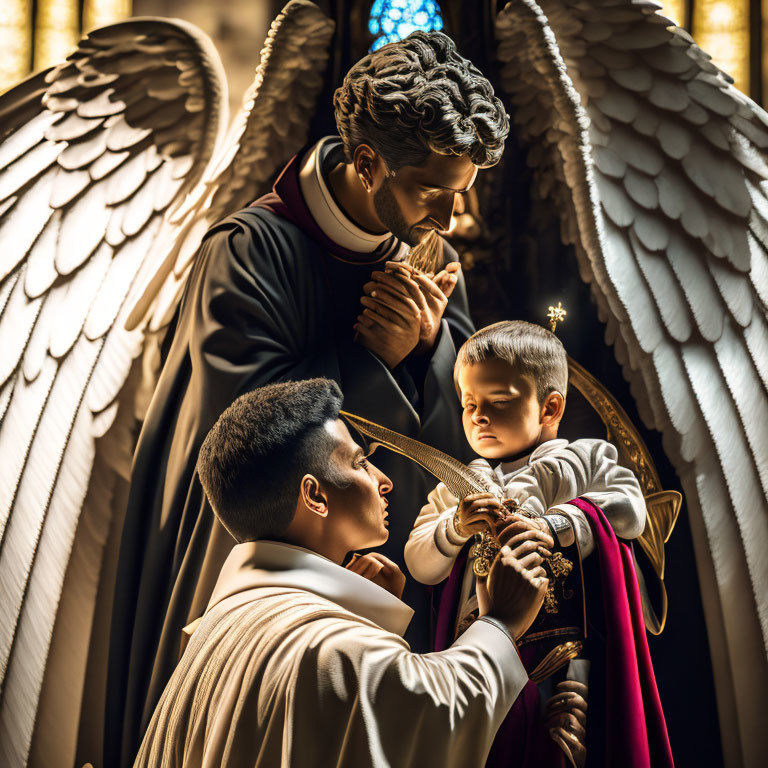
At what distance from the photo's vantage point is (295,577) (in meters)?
2.18

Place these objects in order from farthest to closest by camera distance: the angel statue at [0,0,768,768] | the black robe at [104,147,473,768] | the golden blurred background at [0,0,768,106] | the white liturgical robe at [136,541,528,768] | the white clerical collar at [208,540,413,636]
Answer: the golden blurred background at [0,0,768,106]
the angel statue at [0,0,768,768]
the black robe at [104,147,473,768]
the white clerical collar at [208,540,413,636]
the white liturgical robe at [136,541,528,768]

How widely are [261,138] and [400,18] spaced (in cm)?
76

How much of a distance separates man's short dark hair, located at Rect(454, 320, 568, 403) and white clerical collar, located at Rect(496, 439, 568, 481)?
12 cm

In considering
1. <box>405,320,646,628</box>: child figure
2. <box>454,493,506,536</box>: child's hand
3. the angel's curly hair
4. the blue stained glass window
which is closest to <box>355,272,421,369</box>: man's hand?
<box>405,320,646,628</box>: child figure

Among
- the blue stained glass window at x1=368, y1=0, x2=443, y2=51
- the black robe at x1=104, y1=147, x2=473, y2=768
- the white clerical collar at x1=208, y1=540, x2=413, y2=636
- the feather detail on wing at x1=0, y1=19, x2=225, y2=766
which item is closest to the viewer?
the white clerical collar at x1=208, y1=540, x2=413, y2=636

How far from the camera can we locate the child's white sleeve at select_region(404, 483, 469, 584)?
2.73m

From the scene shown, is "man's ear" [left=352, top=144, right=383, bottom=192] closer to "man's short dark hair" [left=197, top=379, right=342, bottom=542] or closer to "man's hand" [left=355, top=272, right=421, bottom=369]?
"man's hand" [left=355, top=272, right=421, bottom=369]

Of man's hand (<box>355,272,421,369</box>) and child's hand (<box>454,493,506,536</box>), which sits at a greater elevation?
man's hand (<box>355,272,421,369</box>)

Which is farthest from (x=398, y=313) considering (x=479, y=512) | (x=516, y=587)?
(x=516, y=587)

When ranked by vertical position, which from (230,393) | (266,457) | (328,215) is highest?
(328,215)

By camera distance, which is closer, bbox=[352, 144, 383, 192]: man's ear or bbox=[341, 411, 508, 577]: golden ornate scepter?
bbox=[341, 411, 508, 577]: golden ornate scepter

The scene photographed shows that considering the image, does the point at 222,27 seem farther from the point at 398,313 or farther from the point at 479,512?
the point at 479,512

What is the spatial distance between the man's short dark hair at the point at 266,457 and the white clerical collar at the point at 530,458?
60 cm

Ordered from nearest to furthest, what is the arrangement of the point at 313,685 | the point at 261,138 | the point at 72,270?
the point at 313,685, the point at 72,270, the point at 261,138
